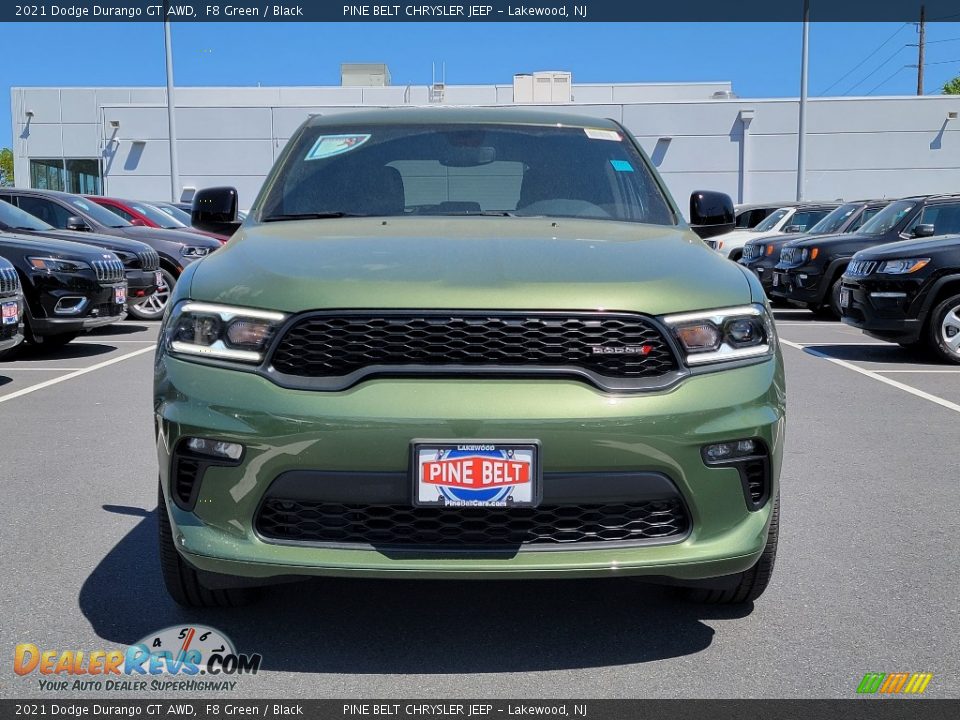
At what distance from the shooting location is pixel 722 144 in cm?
3550

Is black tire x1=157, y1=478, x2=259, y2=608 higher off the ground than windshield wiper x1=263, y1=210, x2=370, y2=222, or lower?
lower

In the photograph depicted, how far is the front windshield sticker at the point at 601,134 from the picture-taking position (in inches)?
190

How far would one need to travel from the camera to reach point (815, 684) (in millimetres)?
3076

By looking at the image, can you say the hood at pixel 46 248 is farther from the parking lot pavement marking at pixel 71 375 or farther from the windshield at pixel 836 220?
the windshield at pixel 836 220

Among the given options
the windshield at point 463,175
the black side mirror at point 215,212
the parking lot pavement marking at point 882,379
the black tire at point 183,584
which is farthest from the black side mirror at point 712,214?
the parking lot pavement marking at point 882,379

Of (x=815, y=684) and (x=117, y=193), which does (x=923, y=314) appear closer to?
(x=815, y=684)

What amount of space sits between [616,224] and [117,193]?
36.0 meters

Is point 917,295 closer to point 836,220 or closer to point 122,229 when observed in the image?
point 836,220

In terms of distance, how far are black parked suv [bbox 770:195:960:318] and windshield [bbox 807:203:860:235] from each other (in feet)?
4.71

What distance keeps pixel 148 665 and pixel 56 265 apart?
815cm

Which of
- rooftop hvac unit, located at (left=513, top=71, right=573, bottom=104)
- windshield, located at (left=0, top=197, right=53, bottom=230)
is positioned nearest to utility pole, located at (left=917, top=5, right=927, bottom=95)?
rooftop hvac unit, located at (left=513, top=71, right=573, bottom=104)

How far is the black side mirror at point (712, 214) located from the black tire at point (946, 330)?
6.73m

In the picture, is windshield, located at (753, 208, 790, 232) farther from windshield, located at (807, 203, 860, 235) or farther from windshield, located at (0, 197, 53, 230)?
windshield, located at (0, 197, 53, 230)

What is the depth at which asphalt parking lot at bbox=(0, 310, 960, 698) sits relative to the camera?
3102 millimetres
